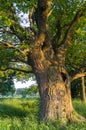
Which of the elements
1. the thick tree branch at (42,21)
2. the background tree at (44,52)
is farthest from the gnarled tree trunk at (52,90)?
the thick tree branch at (42,21)

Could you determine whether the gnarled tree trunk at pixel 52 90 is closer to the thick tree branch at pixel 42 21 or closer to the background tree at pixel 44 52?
the background tree at pixel 44 52

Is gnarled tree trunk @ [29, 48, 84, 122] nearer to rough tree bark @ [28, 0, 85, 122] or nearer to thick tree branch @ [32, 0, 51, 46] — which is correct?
rough tree bark @ [28, 0, 85, 122]

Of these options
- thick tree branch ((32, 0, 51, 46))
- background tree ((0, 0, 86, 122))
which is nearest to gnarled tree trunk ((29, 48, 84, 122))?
background tree ((0, 0, 86, 122))

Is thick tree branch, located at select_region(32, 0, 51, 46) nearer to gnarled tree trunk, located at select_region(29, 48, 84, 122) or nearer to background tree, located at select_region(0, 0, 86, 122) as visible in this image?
background tree, located at select_region(0, 0, 86, 122)

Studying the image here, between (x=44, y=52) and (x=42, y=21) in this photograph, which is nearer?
(x=42, y=21)

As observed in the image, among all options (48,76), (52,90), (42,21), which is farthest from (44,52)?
(52,90)

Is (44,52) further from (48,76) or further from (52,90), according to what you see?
(52,90)

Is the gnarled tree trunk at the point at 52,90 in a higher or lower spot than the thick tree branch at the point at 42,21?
lower

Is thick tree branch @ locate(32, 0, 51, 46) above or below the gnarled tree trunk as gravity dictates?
above

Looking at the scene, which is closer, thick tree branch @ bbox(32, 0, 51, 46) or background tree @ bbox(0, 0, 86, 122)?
background tree @ bbox(0, 0, 86, 122)

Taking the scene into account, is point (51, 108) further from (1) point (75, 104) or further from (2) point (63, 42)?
(1) point (75, 104)

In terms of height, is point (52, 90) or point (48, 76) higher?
point (48, 76)

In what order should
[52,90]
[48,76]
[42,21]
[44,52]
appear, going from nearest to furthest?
[52,90] < [48,76] < [42,21] < [44,52]

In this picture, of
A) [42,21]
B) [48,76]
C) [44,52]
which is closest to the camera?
[48,76]
